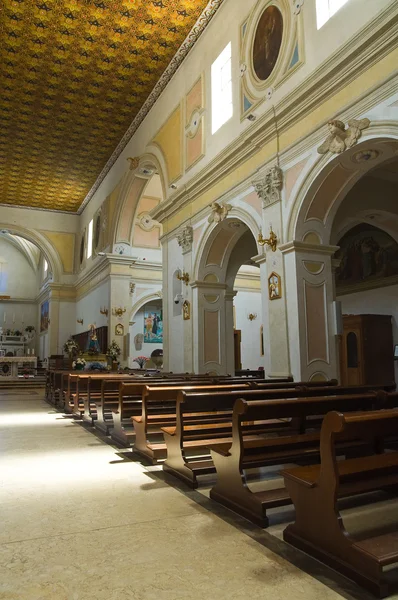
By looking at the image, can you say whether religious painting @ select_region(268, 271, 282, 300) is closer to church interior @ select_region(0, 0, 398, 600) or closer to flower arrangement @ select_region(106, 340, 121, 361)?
church interior @ select_region(0, 0, 398, 600)

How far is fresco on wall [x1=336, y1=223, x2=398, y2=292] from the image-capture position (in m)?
12.0

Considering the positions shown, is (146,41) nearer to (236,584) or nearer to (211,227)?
(211,227)

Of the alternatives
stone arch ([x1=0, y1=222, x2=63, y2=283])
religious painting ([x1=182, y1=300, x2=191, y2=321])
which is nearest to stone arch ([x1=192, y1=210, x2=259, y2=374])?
religious painting ([x1=182, y1=300, x2=191, y2=321])

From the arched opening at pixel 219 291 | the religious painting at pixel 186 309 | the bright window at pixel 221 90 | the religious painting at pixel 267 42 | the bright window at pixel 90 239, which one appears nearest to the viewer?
the religious painting at pixel 267 42

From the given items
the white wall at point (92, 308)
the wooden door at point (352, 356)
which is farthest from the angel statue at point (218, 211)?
the white wall at point (92, 308)

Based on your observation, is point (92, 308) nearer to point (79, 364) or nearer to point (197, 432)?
point (79, 364)

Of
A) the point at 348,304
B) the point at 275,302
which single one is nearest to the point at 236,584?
the point at 275,302

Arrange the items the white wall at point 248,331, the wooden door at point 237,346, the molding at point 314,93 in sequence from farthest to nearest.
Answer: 1. the white wall at point 248,331
2. the wooden door at point 237,346
3. the molding at point 314,93

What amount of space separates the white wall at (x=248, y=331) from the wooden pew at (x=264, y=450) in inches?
611

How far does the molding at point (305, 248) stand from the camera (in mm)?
7582

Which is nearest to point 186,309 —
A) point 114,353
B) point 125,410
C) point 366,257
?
point 366,257

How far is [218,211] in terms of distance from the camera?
10023mm

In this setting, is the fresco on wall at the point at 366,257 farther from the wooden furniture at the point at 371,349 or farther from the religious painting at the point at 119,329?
the religious painting at the point at 119,329

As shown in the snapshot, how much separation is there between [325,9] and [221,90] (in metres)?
3.40
